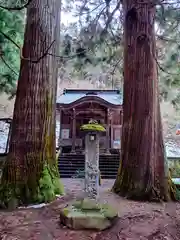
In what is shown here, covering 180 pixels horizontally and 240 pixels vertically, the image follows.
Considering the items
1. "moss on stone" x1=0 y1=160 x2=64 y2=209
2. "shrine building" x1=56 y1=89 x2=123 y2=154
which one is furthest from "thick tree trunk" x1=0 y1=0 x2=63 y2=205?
"shrine building" x1=56 y1=89 x2=123 y2=154

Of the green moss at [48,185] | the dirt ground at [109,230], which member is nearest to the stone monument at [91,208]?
the dirt ground at [109,230]

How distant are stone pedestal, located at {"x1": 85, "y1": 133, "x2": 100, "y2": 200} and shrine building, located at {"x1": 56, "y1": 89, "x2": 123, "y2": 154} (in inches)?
373

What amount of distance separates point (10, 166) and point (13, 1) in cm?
456

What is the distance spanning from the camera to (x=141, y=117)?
227 inches

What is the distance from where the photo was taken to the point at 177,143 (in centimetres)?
1862

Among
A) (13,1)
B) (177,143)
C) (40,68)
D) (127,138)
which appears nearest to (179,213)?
(127,138)

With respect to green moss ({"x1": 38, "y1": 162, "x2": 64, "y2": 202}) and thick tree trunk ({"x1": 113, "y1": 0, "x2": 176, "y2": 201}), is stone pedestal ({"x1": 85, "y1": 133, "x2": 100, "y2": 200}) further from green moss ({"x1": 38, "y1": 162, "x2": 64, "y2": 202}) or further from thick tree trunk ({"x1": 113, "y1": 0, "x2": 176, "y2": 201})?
thick tree trunk ({"x1": 113, "y1": 0, "x2": 176, "y2": 201})

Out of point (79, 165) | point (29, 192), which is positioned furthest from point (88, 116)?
point (29, 192)

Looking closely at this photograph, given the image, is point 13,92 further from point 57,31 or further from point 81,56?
point 57,31

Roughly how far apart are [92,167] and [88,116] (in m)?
11.0

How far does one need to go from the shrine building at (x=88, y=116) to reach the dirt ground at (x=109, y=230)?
8.95 meters

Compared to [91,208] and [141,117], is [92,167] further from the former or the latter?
[141,117]

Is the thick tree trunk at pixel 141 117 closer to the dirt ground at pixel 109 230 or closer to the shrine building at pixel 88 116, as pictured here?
the dirt ground at pixel 109 230

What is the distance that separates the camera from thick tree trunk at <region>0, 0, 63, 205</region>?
4.75 meters
